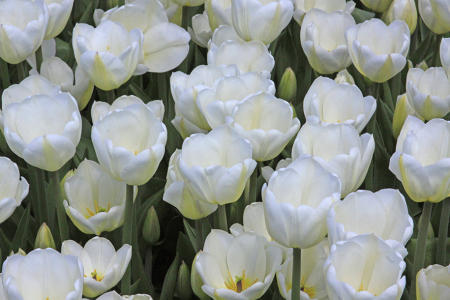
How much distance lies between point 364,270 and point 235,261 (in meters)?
0.24

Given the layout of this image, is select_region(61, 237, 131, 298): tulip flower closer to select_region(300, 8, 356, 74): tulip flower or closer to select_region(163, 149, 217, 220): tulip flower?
select_region(163, 149, 217, 220): tulip flower

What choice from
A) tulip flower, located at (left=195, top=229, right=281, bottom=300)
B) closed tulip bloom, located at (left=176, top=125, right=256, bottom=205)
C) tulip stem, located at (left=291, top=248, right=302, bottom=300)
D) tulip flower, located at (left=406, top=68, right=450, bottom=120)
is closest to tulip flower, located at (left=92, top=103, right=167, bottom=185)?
closed tulip bloom, located at (left=176, top=125, right=256, bottom=205)

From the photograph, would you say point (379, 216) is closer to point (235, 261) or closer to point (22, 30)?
point (235, 261)

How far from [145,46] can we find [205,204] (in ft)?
2.07

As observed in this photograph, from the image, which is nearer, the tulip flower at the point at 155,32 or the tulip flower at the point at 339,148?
the tulip flower at the point at 339,148

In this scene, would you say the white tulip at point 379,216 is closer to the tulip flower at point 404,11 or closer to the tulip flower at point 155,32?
the tulip flower at point 155,32

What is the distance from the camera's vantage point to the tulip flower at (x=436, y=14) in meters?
1.32

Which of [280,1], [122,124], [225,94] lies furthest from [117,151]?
[280,1]

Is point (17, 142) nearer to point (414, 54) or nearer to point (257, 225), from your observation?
point (257, 225)

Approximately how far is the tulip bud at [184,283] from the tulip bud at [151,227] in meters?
A: 0.11

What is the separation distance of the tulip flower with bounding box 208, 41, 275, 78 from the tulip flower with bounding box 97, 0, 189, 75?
21cm

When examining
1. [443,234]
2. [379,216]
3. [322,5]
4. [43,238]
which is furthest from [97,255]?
[322,5]

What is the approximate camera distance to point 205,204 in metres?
0.93

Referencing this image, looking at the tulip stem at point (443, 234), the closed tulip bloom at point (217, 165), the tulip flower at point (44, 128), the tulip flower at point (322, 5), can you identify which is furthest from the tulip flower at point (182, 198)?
the tulip flower at point (322, 5)
